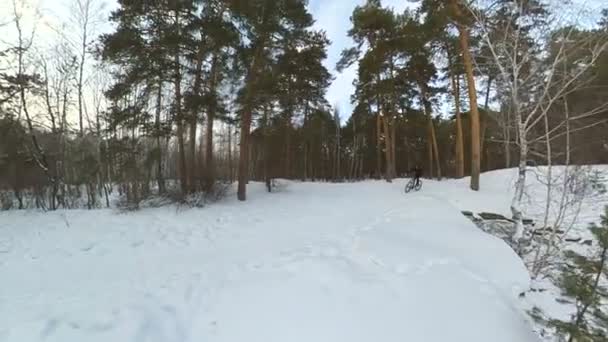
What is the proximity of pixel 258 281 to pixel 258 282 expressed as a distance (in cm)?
3

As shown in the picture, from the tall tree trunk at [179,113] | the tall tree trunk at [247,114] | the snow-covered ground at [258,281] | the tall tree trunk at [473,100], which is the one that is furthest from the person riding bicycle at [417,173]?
the tall tree trunk at [179,113]

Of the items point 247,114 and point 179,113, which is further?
point 247,114

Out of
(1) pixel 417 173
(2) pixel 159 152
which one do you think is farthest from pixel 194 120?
(1) pixel 417 173

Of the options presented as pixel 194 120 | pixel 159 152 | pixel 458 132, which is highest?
pixel 458 132

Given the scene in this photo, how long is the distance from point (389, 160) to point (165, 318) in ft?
52.5

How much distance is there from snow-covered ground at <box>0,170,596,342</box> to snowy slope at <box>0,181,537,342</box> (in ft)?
0.06

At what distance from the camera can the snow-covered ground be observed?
118 inches

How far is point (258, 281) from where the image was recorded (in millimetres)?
3912

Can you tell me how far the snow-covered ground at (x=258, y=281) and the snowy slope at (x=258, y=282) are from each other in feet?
0.06

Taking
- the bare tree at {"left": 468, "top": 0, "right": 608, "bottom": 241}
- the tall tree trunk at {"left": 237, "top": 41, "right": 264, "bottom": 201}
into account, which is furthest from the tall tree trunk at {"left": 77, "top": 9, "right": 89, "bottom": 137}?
the bare tree at {"left": 468, "top": 0, "right": 608, "bottom": 241}

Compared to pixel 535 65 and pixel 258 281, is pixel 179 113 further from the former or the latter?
pixel 535 65

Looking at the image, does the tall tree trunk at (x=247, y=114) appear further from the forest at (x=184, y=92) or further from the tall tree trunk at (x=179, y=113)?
the tall tree trunk at (x=179, y=113)

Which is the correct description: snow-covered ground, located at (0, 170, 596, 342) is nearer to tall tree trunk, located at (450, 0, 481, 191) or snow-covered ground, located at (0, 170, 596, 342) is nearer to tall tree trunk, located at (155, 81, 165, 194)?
A: tall tree trunk, located at (155, 81, 165, 194)

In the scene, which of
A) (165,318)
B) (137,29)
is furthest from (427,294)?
(137,29)
